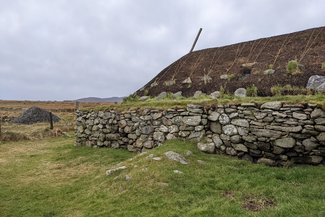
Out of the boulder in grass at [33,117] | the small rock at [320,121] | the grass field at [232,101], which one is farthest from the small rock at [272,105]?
the boulder in grass at [33,117]

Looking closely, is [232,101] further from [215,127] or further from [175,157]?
[175,157]

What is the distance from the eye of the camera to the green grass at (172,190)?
5781 mm

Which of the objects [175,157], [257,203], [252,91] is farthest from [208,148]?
[257,203]

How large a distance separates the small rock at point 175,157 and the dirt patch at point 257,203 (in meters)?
2.23

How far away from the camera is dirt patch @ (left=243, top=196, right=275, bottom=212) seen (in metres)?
5.62

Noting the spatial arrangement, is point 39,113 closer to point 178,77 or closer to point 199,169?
point 178,77

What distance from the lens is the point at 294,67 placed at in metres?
11.0

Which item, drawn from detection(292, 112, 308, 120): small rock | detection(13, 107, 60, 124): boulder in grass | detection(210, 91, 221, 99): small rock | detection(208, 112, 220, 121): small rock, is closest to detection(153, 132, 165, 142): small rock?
detection(208, 112, 220, 121): small rock

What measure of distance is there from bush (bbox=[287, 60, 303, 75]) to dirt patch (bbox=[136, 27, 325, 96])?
0.32ft

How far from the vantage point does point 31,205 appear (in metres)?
7.20

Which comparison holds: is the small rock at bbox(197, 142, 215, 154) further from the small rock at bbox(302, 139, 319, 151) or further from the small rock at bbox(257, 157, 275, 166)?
the small rock at bbox(302, 139, 319, 151)

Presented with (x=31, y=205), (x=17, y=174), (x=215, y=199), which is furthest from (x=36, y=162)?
(x=215, y=199)

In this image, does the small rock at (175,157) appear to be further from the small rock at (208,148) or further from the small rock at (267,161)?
the small rock at (267,161)

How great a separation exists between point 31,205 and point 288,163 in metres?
6.11
